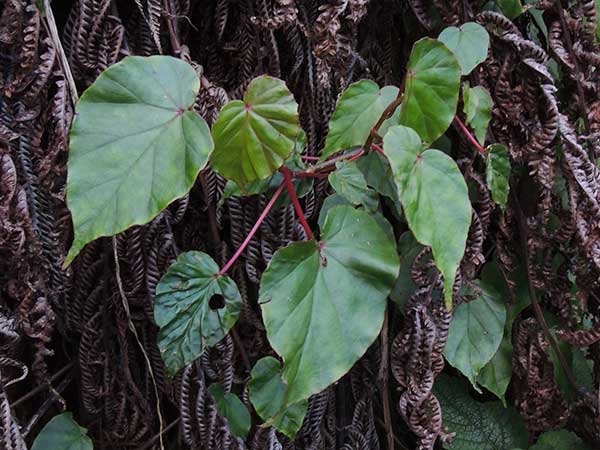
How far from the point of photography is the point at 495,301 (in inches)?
35.2

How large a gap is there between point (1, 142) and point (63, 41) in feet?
0.49

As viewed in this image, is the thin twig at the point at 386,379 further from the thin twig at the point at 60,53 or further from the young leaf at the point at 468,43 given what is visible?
the thin twig at the point at 60,53

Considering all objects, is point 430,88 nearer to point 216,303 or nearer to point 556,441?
point 216,303

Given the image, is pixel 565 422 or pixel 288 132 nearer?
pixel 288 132

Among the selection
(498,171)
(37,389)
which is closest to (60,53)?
(37,389)

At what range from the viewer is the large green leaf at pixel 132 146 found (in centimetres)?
57

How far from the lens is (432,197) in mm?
647

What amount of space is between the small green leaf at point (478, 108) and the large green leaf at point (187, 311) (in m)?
0.39

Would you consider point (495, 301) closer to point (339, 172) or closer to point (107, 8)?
point (339, 172)

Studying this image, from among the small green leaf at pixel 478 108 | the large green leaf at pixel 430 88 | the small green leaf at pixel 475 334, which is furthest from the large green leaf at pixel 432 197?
the small green leaf at pixel 475 334

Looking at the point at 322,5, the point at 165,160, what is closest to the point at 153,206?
the point at 165,160

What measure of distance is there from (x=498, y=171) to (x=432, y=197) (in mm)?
223

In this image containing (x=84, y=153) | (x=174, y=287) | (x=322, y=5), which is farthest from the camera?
(x=322, y=5)

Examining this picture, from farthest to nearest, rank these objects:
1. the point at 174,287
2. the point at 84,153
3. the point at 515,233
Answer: the point at 515,233, the point at 174,287, the point at 84,153
